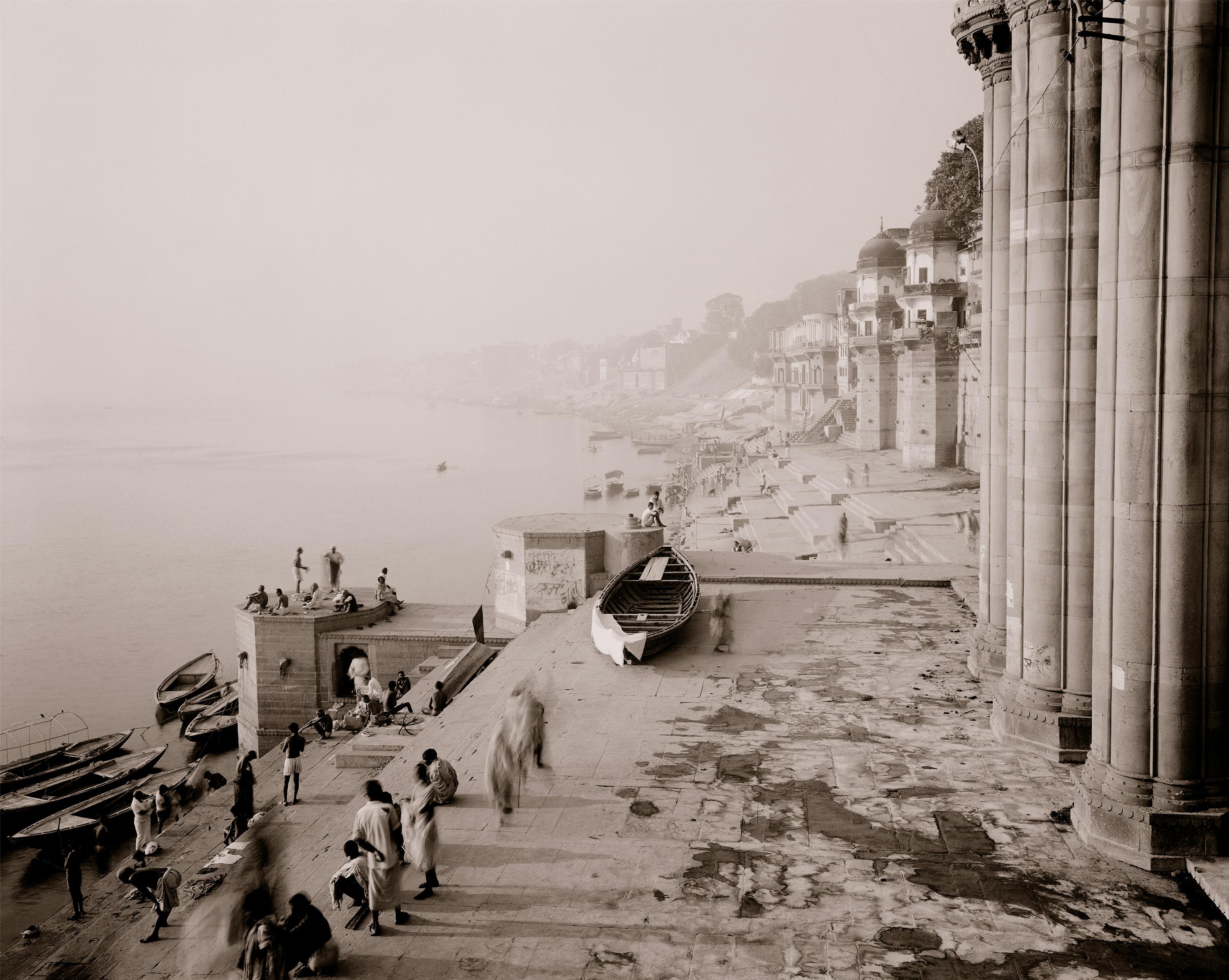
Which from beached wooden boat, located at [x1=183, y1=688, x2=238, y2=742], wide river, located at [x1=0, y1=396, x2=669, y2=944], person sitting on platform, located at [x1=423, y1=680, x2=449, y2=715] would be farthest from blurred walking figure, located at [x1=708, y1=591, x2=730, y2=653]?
beached wooden boat, located at [x1=183, y1=688, x2=238, y2=742]

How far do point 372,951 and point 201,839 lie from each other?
9664 mm

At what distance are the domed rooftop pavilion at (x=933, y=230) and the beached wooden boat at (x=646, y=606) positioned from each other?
1113 inches

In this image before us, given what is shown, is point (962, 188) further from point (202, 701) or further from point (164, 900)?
point (164, 900)

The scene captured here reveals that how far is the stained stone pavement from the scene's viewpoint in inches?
262

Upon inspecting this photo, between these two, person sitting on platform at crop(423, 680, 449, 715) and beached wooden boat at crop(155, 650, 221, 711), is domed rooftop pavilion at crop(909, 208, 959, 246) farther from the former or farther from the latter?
person sitting on platform at crop(423, 680, 449, 715)

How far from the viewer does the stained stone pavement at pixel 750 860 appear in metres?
6.65

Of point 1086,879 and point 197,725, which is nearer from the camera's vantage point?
point 1086,879

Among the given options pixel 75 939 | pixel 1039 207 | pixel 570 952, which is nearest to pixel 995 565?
pixel 1039 207

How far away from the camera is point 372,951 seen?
6.80 meters

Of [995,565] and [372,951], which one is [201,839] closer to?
[372,951]

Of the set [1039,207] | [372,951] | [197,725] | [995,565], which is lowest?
[197,725]

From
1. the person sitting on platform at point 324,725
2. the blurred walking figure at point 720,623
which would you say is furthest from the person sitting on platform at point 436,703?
the blurred walking figure at point 720,623

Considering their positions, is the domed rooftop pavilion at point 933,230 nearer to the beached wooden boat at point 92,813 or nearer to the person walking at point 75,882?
the beached wooden boat at point 92,813

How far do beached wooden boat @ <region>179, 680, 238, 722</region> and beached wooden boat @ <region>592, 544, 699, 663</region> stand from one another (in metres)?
14.0
